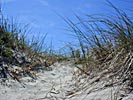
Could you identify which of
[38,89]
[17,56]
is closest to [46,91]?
[38,89]

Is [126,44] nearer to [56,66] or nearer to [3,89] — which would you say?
[3,89]

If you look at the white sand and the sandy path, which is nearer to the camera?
the white sand

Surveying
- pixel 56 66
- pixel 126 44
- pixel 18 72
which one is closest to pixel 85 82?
pixel 126 44

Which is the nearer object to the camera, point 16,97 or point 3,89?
point 16,97

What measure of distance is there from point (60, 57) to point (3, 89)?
6.25 feet

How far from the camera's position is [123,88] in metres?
2.11

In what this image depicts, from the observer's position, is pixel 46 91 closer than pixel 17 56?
Yes

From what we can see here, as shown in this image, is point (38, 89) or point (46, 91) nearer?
point (46, 91)

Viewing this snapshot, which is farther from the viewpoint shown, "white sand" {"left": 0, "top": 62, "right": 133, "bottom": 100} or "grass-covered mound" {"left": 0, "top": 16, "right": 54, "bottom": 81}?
"grass-covered mound" {"left": 0, "top": 16, "right": 54, "bottom": 81}

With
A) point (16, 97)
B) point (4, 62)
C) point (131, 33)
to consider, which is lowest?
point (16, 97)

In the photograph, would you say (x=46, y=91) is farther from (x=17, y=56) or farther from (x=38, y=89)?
(x=17, y=56)

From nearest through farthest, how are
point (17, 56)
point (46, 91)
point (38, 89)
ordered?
1. point (46, 91)
2. point (38, 89)
3. point (17, 56)

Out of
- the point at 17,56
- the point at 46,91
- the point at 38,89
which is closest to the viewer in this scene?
the point at 46,91

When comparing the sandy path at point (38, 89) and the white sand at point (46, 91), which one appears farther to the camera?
the sandy path at point (38, 89)
